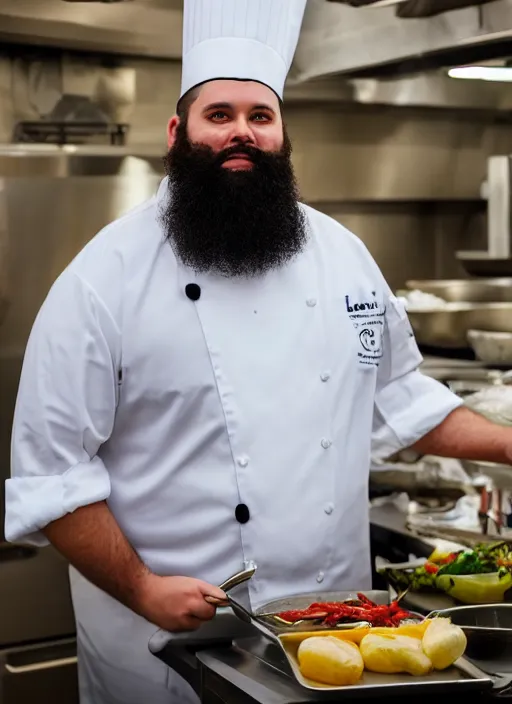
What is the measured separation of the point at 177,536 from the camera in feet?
6.13

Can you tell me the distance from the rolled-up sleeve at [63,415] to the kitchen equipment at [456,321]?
1068 mm

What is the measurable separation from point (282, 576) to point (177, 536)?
7.3 inches

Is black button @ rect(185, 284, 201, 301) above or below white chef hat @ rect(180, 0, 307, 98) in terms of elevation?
below

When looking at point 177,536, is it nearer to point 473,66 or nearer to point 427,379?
point 427,379

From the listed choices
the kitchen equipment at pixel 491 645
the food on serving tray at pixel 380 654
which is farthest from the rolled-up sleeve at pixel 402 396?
the food on serving tray at pixel 380 654

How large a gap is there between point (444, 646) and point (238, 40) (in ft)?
3.65

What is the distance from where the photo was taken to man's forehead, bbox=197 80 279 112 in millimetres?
1896

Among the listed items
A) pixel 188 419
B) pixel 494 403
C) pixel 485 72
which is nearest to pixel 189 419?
pixel 188 419

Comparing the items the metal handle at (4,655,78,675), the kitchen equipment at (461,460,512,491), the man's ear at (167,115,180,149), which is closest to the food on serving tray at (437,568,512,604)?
the kitchen equipment at (461,460,512,491)

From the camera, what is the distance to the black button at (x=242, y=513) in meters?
1.83

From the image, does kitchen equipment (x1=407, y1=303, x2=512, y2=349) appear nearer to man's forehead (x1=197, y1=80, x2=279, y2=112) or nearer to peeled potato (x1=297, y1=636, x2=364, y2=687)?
man's forehead (x1=197, y1=80, x2=279, y2=112)

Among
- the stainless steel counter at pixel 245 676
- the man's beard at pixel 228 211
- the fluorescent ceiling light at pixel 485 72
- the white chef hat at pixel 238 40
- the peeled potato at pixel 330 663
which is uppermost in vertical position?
the fluorescent ceiling light at pixel 485 72

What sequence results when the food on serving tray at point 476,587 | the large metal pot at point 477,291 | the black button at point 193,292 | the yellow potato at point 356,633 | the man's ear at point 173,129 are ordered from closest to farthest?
1. the yellow potato at point 356,633
2. the food on serving tray at point 476,587
3. the black button at point 193,292
4. the man's ear at point 173,129
5. the large metal pot at point 477,291

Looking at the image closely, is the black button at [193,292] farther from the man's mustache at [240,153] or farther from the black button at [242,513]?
the black button at [242,513]
